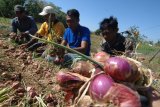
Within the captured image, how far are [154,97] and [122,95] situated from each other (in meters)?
0.31

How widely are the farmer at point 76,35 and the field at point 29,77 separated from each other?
0.44m

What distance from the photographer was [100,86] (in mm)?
2348

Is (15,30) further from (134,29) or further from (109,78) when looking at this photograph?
(109,78)

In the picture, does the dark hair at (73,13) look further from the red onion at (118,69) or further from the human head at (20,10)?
the red onion at (118,69)

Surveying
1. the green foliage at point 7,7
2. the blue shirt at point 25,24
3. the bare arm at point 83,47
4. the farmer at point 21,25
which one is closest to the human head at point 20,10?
the farmer at point 21,25

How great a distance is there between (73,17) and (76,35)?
0.33 metres

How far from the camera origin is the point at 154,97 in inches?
96.3

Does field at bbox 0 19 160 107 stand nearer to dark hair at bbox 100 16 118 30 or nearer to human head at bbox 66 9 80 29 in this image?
dark hair at bbox 100 16 118 30

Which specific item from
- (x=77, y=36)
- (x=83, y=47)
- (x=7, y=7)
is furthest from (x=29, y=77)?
(x=7, y=7)

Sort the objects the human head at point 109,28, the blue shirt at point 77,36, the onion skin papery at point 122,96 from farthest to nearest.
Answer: the blue shirt at point 77,36, the human head at point 109,28, the onion skin papery at point 122,96

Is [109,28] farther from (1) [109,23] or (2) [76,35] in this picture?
(2) [76,35]

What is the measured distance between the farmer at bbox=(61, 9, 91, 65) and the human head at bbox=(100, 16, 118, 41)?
80cm

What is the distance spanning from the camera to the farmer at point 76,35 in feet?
15.8

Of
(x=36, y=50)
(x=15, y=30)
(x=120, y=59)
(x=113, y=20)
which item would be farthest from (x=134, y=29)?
(x=15, y=30)
